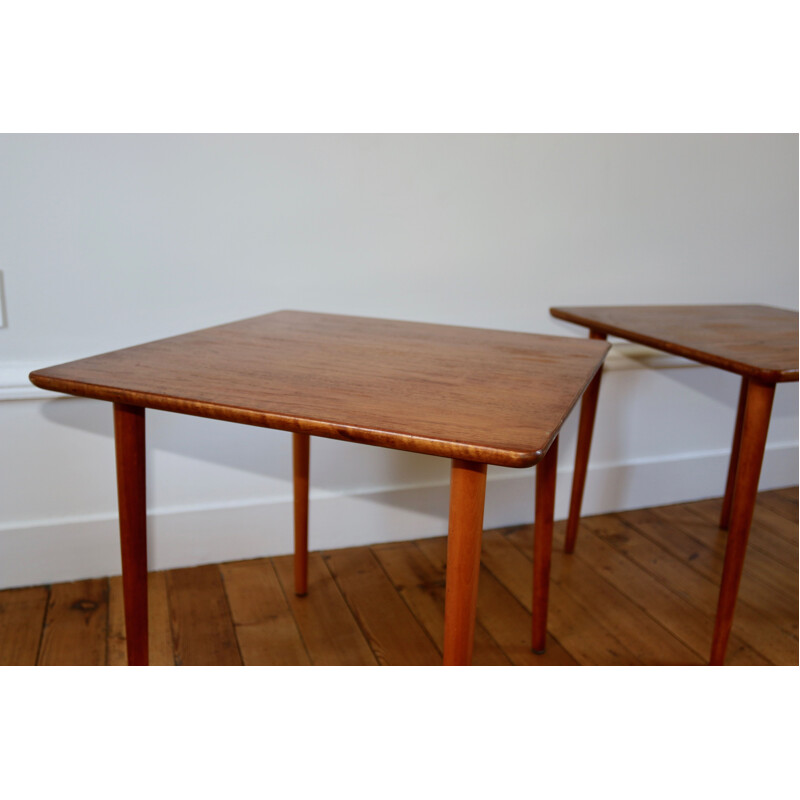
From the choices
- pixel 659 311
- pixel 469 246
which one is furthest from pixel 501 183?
pixel 659 311

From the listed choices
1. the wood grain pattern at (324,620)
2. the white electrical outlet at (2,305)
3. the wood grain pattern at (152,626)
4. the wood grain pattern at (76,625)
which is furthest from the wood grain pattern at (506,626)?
the white electrical outlet at (2,305)

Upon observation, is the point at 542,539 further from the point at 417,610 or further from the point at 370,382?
the point at 370,382

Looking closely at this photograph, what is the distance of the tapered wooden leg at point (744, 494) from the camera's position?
1196mm

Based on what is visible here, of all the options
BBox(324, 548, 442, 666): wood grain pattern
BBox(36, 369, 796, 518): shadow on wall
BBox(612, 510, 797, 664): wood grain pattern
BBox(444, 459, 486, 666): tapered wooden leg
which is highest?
BBox(444, 459, 486, 666): tapered wooden leg

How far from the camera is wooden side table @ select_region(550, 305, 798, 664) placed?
3.89ft

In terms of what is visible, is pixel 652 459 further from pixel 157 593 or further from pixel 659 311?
pixel 157 593

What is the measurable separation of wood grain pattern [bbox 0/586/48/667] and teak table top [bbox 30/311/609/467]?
65 cm

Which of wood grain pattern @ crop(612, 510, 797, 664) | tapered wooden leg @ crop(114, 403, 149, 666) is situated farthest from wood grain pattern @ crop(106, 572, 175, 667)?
wood grain pattern @ crop(612, 510, 797, 664)

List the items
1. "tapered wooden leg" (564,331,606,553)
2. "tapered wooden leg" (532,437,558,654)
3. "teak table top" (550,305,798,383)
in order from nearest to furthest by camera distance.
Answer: "teak table top" (550,305,798,383)
"tapered wooden leg" (532,437,558,654)
"tapered wooden leg" (564,331,606,553)

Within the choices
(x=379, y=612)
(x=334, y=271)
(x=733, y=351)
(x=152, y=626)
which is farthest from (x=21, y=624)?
(x=733, y=351)

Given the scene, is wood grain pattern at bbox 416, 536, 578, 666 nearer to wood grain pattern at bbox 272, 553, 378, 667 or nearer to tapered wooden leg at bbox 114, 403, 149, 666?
wood grain pattern at bbox 272, 553, 378, 667

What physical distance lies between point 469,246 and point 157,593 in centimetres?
101

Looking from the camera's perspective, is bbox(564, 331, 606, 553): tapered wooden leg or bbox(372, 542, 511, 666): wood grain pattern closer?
bbox(372, 542, 511, 666): wood grain pattern

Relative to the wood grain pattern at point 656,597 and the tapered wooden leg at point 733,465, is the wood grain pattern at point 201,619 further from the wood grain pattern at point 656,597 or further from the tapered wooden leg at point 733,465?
the tapered wooden leg at point 733,465
